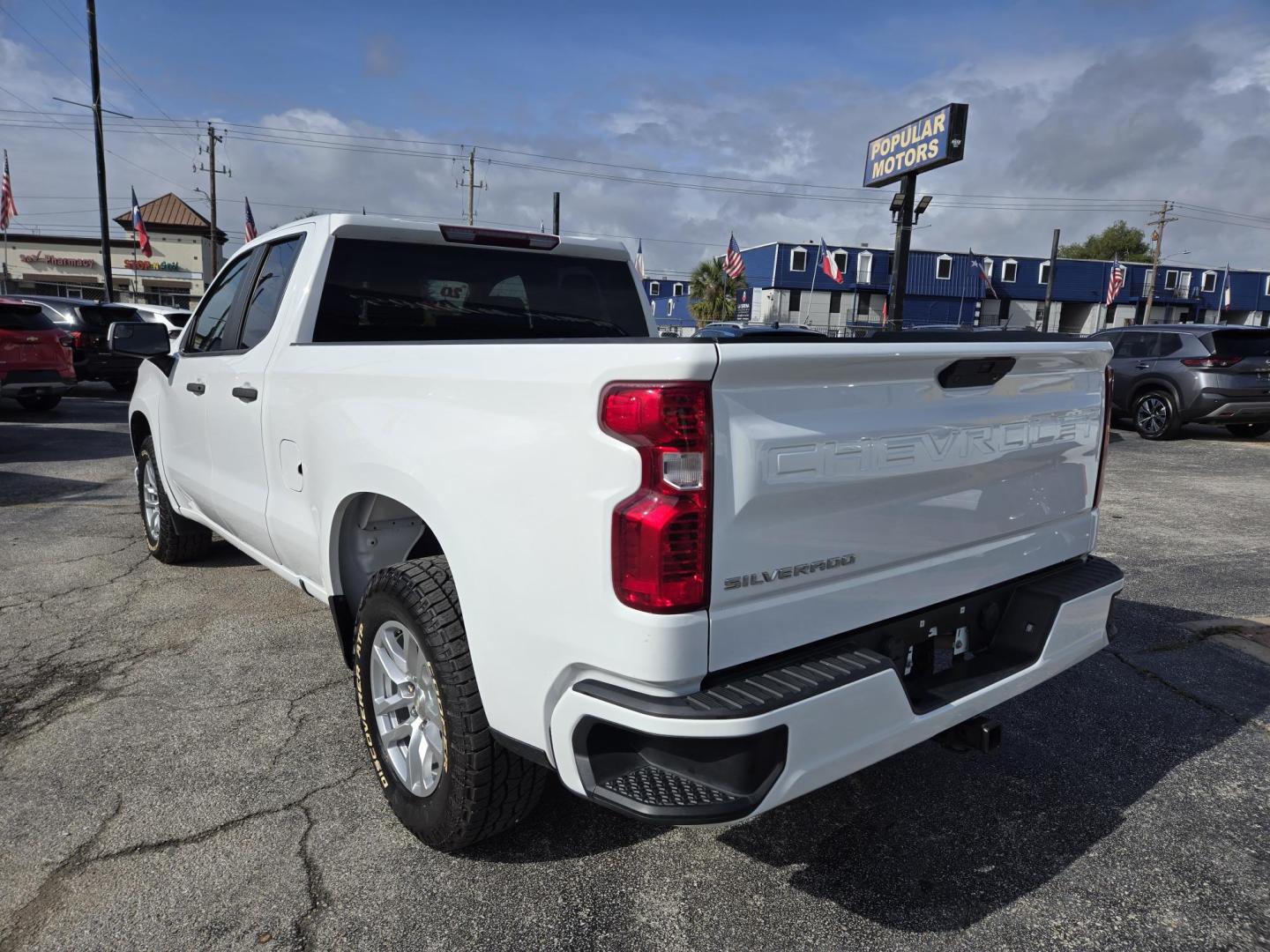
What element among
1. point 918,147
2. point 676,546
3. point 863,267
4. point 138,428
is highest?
point 918,147

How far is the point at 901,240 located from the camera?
2216 centimetres

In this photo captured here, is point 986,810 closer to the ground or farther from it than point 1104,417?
closer to the ground

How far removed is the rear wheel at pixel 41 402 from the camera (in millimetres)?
12547

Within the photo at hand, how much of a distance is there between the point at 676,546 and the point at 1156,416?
13200 mm

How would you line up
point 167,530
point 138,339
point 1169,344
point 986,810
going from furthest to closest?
point 1169,344 < point 167,530 < point 138,339 < point 986,810

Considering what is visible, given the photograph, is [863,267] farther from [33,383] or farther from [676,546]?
[676,546]

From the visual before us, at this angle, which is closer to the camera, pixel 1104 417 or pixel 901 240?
pixel 1104 417

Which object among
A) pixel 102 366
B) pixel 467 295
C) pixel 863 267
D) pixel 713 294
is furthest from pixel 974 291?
pixel 467 295

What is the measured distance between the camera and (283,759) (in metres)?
2.96

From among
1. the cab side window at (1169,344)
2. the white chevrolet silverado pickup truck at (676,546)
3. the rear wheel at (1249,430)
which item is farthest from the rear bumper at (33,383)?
the rear wheel at (1249,430)

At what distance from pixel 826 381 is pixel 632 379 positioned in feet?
1.56

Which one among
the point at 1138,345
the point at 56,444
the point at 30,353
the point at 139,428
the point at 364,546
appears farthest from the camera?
the point at 1138,345

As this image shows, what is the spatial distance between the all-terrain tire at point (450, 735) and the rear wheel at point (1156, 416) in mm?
12839

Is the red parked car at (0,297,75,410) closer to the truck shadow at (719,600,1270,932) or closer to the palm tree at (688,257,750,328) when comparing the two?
the truck shadow at (719,600,1270,932)
